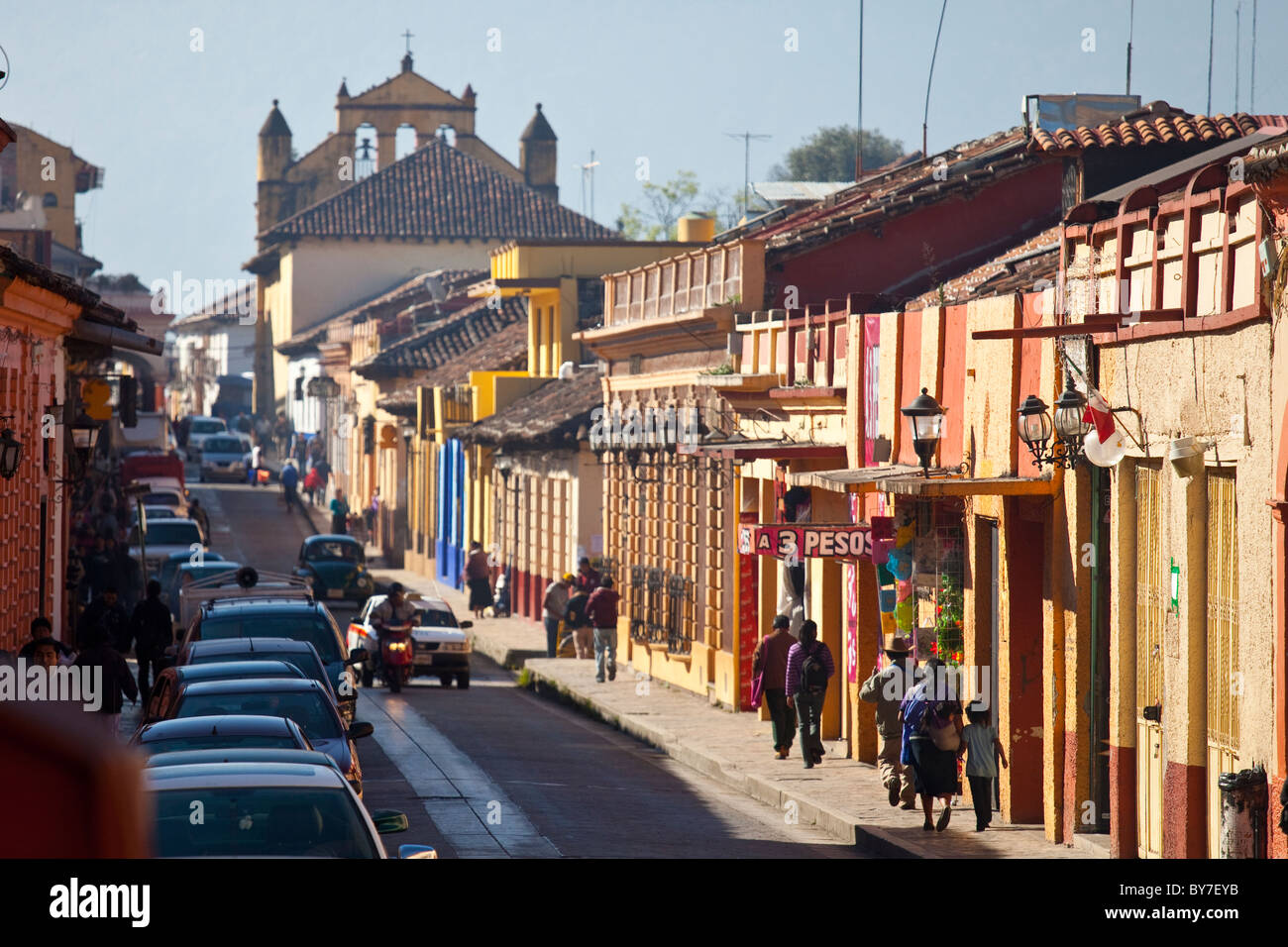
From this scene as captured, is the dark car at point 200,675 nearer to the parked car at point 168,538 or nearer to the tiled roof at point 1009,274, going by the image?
the tiled roof at point 1009,274

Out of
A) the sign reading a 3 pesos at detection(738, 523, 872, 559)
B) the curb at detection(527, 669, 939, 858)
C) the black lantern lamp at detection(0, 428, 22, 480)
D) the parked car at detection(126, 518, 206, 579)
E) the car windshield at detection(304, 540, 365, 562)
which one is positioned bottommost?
the curb at detection(527, 669, 939, 858)

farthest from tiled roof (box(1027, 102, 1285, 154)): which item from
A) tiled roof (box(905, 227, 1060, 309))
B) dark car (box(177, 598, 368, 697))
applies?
dark car (box(177, 598, 368, 697))

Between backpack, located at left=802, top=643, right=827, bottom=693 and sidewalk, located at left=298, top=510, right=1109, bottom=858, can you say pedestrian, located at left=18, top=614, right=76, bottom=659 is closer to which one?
sidewalk, located at left=298, top=510, right=1109, bottom=858

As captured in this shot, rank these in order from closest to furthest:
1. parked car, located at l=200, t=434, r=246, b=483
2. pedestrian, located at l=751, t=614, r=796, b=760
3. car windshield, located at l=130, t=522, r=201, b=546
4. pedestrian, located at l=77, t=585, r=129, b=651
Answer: pedestrian, located at l=751, t=614, r=796, b=760 < pedestrian, located at l=77, t=585, r=129, b=651 < car windshield, located at l=130, t=522, r=201, b=546 < parked car, located at l=200, t=434, r=246, b=483

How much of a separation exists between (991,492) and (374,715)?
11444 mm

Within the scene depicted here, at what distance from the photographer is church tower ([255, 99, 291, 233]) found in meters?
106

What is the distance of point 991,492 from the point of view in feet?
54.5

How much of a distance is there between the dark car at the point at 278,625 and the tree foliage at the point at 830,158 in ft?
308

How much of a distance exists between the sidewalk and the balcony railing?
6034mm

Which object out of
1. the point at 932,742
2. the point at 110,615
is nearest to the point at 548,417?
the point at 110,615

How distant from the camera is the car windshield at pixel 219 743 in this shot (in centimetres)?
1149

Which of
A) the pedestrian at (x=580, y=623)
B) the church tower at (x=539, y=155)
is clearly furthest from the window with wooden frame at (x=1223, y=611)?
the church tower at (x=539, y=155)

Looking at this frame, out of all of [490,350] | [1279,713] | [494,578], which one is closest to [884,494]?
[1279,713]

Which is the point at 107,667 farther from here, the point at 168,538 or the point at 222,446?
the point at 222,446
